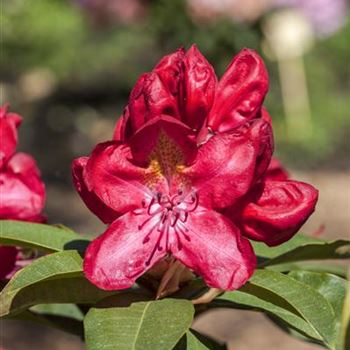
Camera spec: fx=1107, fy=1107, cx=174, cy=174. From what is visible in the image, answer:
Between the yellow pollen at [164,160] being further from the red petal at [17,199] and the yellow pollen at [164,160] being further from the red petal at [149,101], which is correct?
the red petal at [17,199]

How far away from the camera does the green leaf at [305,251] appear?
1333mm

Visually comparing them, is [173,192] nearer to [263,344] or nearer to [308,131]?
[263,344]

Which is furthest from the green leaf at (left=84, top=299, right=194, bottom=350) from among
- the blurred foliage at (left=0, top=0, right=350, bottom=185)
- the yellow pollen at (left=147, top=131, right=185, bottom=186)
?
the blurred foliage at (left=0, top=0, right=350, bottom=185)

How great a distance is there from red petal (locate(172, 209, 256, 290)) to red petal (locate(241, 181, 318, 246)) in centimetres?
3

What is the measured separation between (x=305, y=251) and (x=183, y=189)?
240 millimetres

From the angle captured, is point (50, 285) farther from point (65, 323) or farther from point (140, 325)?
point (65, 323)

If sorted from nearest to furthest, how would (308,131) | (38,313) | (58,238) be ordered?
(58,238)
(38,313)
(308,131)

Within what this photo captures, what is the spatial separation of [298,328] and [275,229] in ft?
0.38

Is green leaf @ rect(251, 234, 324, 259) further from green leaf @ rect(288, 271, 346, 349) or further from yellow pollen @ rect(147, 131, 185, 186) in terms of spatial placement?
yellow pollen @ rect(147, 131, 185, 186)

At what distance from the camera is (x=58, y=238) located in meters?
1.31

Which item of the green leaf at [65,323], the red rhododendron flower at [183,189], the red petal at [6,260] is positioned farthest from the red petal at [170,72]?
the green leaf at [65,323]

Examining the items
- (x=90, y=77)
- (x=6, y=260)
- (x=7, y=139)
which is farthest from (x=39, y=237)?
(x=90, y=77)

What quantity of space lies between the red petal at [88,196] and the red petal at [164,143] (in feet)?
0.19

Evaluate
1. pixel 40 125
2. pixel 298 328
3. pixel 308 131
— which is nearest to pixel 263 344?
pixel 308 131
